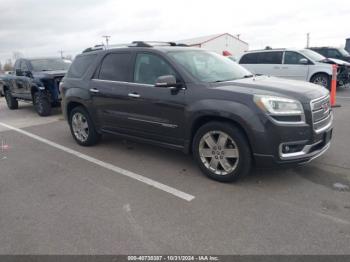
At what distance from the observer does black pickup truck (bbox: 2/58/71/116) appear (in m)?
9.52

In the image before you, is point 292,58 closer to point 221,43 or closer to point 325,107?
point 325,107

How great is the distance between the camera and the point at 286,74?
1198 cm

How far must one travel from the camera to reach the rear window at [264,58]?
12154mm

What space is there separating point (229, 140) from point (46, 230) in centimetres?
227

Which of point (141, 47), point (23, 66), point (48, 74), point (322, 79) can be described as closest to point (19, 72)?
point (23, 66)

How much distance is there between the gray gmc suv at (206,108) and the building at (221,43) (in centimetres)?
4349

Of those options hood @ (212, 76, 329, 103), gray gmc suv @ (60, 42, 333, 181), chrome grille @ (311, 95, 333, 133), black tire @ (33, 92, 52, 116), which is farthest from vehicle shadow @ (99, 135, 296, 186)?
black tire @ (33, 92, 52, 116)

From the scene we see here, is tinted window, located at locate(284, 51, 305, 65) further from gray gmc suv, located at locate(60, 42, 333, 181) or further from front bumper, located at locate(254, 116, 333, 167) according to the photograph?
front bumper, located at locate(254, 116, 333, 167)

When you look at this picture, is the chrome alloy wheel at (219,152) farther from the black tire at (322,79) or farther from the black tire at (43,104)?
the black tire at (322,79)

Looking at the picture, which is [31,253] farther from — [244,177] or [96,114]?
[96,114]

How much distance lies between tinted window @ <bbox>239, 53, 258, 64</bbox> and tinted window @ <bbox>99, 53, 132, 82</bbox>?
329 inches

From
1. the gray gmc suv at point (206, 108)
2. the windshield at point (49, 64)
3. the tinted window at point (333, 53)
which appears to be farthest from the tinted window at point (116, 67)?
the tinted window at point (333, 53)

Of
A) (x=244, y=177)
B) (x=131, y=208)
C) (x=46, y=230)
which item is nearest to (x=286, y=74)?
(x=244, y=177)

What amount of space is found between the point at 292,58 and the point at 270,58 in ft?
2.64
